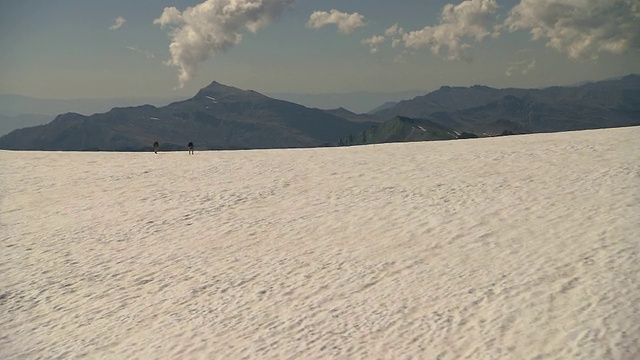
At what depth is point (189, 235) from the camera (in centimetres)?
2217

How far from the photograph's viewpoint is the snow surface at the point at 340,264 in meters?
13.4

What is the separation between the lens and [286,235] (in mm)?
21266

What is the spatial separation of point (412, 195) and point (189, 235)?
10.8 meters

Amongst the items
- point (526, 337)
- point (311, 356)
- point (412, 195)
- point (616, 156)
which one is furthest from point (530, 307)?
point (616, 156)

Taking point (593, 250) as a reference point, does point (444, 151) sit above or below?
above

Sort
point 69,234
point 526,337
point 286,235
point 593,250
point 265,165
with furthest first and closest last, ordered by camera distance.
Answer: point 265,165
point 69,234
point 286,235
point 593,250
point 526,337

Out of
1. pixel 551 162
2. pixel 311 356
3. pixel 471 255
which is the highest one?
pixel 551 162

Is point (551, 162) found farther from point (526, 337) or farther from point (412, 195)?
point (526, 337)

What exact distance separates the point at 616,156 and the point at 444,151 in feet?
36.9

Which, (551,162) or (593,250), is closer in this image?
(593,250)

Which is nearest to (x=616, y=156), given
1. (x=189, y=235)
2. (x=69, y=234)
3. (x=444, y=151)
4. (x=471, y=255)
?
(x=444, y=151)

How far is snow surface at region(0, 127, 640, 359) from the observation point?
13.4 metres

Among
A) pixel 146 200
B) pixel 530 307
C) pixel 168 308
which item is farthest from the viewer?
pixel 146 200

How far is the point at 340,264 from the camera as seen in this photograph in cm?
1781
